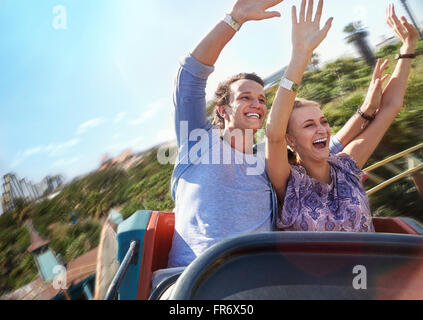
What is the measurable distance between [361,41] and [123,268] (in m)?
4.76

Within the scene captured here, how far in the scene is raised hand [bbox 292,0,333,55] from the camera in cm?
130

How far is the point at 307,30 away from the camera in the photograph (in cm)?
132

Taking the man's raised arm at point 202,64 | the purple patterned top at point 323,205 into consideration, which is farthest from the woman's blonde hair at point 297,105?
the man's raised arm at point 202,64

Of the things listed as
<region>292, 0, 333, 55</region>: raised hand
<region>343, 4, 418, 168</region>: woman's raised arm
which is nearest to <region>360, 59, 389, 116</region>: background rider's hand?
<region>343, 4, 418, 168</region>: woman's raised arm

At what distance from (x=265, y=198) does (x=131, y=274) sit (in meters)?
0.66

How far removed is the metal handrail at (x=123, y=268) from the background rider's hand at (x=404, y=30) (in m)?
1.78

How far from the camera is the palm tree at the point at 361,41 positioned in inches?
183

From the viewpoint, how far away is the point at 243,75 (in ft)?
5.77

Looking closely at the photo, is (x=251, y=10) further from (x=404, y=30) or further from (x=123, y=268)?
(x=123, y=268)

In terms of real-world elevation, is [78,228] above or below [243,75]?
below

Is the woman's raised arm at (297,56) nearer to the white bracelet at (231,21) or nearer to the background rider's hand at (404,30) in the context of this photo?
the white bracelet at (231,21)
